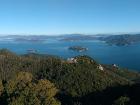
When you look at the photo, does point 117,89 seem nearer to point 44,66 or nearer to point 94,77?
point 94,77

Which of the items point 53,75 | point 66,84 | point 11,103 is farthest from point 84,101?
point 53,75

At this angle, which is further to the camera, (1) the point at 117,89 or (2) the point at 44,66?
(2) the point at 44,66

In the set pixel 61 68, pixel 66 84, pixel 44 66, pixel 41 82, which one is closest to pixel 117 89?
pixel 66 84

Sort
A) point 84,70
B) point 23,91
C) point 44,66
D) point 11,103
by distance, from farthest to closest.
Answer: point 44,66
point 84,70
point 23,91
point 11,103

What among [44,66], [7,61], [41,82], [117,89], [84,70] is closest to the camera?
[41,82]

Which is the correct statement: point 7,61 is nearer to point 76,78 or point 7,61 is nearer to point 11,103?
point 76,78

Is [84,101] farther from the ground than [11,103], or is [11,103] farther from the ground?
[11,103]
